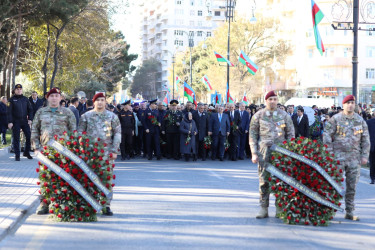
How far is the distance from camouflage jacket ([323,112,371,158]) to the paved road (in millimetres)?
→ 1097

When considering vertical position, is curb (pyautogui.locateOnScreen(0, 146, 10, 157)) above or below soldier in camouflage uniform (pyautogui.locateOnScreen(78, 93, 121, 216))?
below

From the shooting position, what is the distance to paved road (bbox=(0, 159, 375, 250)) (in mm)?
7691

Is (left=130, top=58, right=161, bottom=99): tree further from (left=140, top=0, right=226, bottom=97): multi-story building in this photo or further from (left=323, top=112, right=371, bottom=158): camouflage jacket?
(left=323, top=112, right=371, bottom=158): camouflage jacket

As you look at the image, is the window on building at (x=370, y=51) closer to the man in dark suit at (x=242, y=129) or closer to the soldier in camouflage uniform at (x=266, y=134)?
the man in dark suit at (x=242, y=129)

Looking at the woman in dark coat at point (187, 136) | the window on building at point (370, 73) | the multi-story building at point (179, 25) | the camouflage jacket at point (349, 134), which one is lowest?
the woman in dark coat at point (187, 136)

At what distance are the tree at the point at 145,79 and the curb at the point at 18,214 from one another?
132534mm

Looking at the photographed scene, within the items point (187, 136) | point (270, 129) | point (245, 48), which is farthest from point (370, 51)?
point (270, 129)

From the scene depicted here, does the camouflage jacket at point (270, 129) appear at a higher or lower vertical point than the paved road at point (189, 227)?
higher

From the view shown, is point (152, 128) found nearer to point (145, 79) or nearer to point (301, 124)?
point (301, 124)

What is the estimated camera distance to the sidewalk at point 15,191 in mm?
9117

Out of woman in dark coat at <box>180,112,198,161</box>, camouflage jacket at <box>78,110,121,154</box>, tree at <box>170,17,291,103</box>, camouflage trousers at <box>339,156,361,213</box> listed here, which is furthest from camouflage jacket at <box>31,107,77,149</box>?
tree at <box>170,17,291,103</box>

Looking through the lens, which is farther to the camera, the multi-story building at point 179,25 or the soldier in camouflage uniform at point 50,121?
the multi-story building at point 179,25

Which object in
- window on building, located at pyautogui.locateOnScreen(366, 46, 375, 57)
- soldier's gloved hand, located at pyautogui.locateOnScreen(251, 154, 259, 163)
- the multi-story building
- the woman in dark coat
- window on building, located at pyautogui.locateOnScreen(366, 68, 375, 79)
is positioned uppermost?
the multi-story building

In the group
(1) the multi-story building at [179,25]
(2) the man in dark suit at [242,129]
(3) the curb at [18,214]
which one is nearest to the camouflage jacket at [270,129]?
(3) the curb at [18,214]
